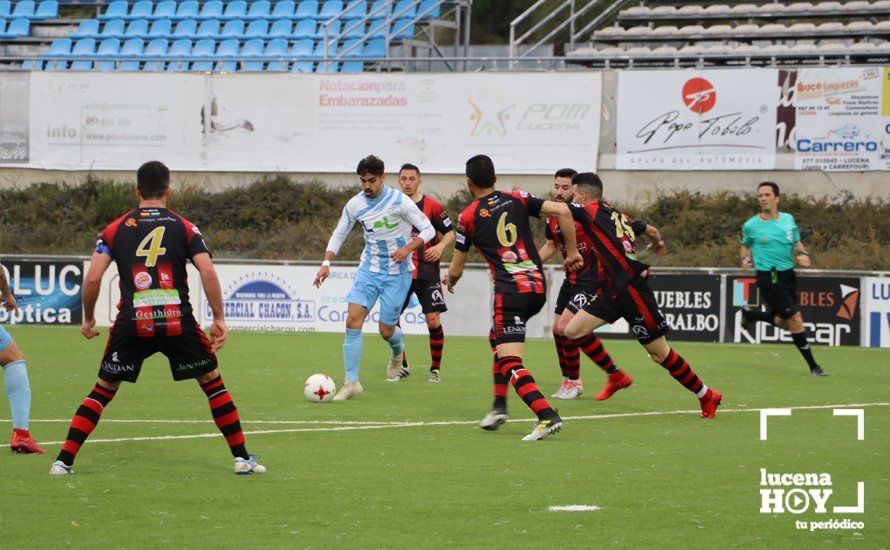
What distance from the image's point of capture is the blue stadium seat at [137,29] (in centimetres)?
3519

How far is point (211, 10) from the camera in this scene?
36031 millimetres

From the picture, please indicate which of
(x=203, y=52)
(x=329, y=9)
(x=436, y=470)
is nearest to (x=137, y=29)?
(x=203, y=52)

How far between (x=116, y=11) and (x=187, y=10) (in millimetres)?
2135

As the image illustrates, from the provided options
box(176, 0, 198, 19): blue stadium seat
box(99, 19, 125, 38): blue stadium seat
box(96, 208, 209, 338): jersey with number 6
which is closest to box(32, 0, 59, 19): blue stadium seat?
box(99, 19, 125, 38): blue stadium seat

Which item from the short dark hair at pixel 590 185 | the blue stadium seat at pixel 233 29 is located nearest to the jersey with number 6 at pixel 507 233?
the short dark hair at pixel 590 185

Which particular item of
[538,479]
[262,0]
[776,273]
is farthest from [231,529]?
[262,0]

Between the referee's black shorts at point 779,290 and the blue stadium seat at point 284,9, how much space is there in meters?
21.8

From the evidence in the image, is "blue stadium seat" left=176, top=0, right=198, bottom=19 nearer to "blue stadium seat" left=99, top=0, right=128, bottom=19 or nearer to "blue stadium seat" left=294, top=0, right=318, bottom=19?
"blue stadium seat" left=99, top=0, right=128, bottom=19

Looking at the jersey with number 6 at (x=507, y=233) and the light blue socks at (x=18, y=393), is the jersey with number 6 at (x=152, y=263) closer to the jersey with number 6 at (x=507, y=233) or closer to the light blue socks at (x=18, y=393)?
the light blue socks at (x=18, y=393)

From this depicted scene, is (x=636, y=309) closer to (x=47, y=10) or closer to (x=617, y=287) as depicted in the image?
(x=617, y=287)

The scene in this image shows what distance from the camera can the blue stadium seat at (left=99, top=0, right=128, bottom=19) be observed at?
1422 inches

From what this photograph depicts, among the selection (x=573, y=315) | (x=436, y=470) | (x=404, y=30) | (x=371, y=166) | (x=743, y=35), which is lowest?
(x=436, y=470)

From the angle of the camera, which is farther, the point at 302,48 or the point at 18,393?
the point at 302,48

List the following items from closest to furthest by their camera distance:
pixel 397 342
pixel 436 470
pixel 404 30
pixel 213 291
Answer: pixel 213 291 < pixel 436 470 < pixel 397 342 < pixel 404 30
